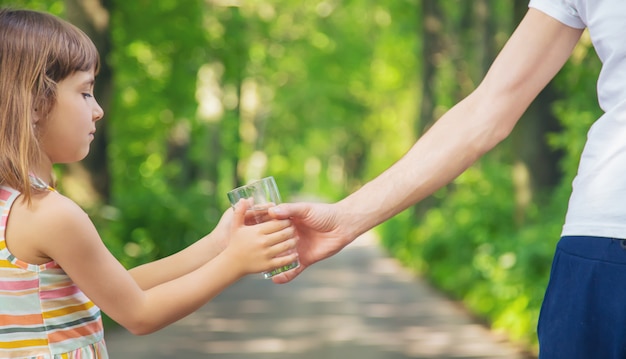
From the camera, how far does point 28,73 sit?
93.9 inches

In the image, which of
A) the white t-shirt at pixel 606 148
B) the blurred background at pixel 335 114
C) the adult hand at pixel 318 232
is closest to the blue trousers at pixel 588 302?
the white t-shirt at pixel 606 148

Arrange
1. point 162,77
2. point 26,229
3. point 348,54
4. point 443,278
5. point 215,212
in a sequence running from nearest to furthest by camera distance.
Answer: point 26,229 → point 443,278 → point 162,77 → point 215,212 → point 348,54

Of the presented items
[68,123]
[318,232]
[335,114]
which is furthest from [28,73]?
[335,114]

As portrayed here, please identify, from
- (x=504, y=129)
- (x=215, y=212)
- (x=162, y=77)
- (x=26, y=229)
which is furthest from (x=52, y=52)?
(x=215, y=212)

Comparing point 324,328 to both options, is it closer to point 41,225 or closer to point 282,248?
point 282,248

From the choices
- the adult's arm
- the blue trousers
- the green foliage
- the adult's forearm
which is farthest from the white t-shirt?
the green foliage

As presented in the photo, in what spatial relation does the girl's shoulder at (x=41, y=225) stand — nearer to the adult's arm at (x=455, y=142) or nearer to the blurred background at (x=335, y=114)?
the adult's arm at (x=455, y=142)

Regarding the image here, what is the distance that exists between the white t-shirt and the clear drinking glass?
0.77 m

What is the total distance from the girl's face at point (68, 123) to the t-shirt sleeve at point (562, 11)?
43.6 inches

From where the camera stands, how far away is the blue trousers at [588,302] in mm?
2188

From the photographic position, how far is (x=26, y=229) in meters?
2.29

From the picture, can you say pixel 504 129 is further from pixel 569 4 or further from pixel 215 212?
pixel 215 212

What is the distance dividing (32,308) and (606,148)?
133 cm

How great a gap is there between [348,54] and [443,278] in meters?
17.9
